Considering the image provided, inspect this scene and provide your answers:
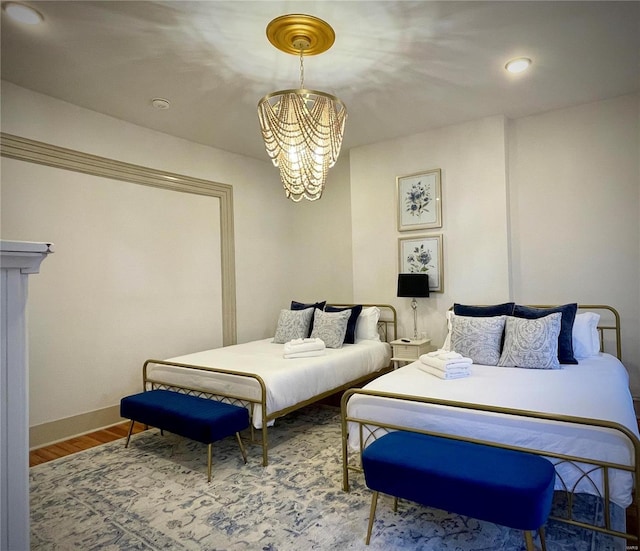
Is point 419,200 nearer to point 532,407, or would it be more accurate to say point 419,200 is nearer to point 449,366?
point 449,366

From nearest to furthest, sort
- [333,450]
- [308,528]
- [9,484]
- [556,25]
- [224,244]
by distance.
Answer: [9,484] → [308,528] → [556,25] → [333,450] → [224,244]

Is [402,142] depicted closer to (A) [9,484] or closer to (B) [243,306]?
(B) [243,306]

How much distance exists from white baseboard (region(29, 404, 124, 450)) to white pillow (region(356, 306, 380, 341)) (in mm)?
2550

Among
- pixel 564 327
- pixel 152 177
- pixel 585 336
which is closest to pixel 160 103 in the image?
pixel 152 177

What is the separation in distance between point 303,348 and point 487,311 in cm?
166

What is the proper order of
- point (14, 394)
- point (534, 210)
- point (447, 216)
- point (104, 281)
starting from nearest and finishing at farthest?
point (14, 394)
point (104, 281)
point (534, 210)
point (447, 216)

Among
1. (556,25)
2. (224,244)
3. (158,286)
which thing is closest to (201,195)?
(224,244)

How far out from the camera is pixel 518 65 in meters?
3.08

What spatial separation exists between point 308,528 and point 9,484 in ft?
5.59

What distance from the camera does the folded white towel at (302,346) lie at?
3629 mm

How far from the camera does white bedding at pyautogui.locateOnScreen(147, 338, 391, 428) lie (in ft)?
10.0

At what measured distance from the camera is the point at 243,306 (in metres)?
5.18

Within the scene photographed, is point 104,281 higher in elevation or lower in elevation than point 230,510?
higher

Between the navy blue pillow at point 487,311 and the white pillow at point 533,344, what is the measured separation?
355 mm
